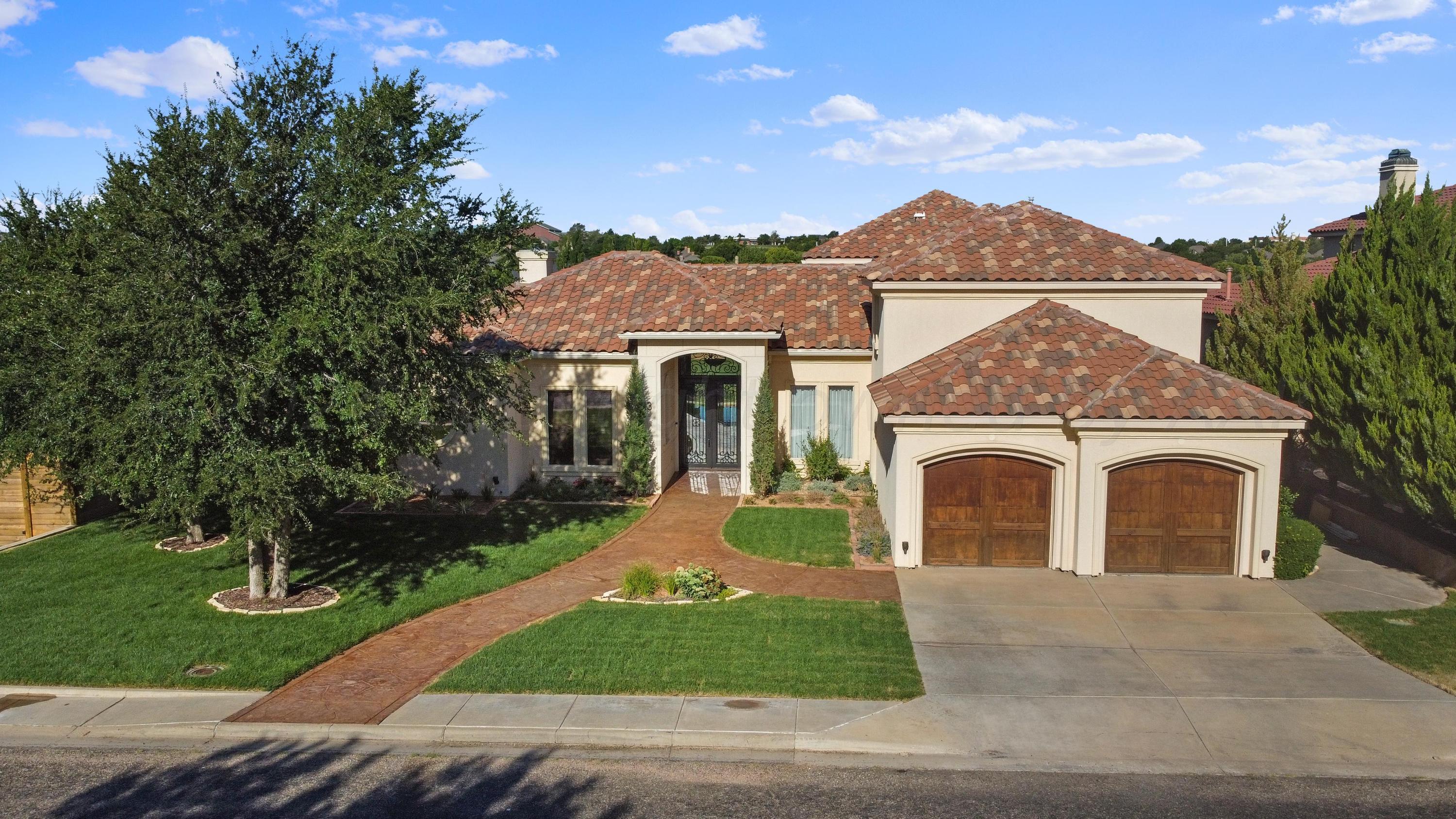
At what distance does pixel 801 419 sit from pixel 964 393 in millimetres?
7410

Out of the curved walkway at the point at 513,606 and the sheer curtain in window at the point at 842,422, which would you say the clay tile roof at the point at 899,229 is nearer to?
the sheer curtain in window at the point at 842,422

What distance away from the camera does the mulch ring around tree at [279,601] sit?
1445cm

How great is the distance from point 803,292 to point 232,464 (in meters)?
15.6

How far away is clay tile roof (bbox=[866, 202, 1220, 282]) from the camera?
18516 millimetres

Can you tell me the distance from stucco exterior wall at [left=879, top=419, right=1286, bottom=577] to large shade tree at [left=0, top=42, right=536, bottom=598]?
790cm

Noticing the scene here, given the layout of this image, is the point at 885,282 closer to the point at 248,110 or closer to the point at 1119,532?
the point at 1119,532

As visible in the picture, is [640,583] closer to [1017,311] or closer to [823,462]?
[823,462]

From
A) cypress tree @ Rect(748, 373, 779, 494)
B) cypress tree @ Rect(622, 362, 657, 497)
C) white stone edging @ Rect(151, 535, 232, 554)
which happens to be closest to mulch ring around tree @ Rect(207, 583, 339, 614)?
white stone edging @ Rect(151, 535, 232, 554)

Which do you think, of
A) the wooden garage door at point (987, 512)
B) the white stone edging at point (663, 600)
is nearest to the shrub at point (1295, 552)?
the wooden garage door at point (987, 512)

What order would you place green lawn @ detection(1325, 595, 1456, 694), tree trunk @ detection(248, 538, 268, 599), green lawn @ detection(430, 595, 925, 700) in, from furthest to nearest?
tree trunk @ detection(248, 538, 268, 599) → green lawn @ detection(1325, 595, 1456, 694) → green lawn @ detection(430, 595, 925, 700)

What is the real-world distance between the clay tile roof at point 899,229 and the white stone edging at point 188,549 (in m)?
16.4

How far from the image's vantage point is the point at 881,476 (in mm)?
20016

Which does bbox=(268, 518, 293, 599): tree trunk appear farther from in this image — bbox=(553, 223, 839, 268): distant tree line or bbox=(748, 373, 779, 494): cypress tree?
bbox=(553, 223, 839, 268): distant tree line

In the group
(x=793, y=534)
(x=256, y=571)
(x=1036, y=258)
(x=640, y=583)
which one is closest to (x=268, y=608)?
(x=256, y=571)
